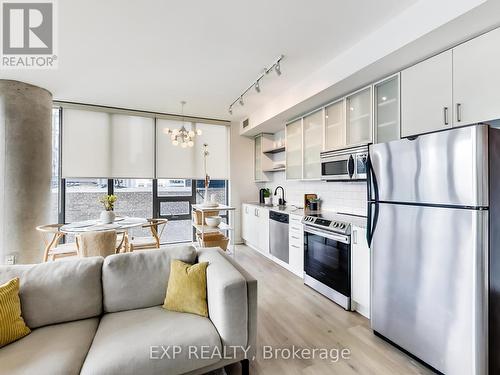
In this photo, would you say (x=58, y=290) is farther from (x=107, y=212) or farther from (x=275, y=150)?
(x=275, y=150)

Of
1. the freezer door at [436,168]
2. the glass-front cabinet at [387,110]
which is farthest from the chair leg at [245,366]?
the glass-front cabinet at [387,110]

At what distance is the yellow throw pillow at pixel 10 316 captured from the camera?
140 centimetres

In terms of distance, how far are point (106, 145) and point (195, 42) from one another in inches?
117

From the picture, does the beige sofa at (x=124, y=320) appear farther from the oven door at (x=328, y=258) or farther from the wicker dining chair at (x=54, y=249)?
the wicker dining chair at (x=54, y=249)

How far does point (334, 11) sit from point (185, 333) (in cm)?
266

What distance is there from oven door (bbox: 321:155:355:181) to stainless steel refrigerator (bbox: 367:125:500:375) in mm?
731

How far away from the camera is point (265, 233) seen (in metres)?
4.45

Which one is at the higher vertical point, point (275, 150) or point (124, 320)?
point (275, 150)

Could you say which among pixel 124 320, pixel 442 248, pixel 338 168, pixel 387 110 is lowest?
pixel 124 320

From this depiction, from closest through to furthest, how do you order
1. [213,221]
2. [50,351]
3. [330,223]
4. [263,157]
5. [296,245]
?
1. [50,351]
2. [330,223]
3. [296,245]
4. [213,221]
5. [263,157]

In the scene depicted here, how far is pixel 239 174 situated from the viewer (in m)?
5.50

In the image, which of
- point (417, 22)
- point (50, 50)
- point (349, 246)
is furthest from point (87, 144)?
point (417, 22)

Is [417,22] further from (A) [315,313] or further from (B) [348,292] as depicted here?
(A) [315,313]

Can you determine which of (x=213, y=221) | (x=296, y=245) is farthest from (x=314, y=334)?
(x=213, y=221)
